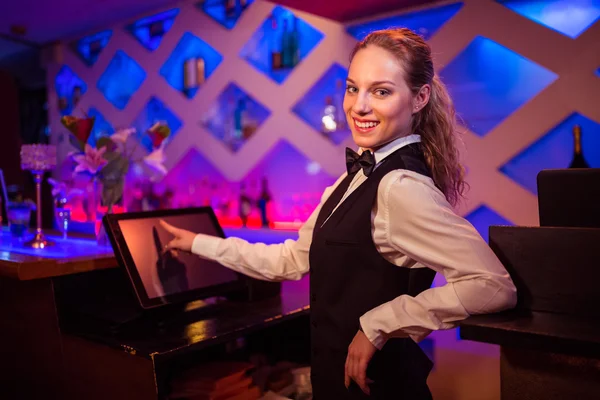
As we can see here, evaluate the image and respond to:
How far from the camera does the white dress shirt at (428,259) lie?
940 mm

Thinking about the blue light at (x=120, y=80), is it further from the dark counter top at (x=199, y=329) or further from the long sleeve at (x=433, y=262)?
the long sleeve at (x=433, y=262)

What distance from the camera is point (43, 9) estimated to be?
3281mm

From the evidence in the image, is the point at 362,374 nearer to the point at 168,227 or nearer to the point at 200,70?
the point at 168,227

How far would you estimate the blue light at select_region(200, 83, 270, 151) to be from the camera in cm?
307

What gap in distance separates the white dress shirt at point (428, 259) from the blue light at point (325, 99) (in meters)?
1.41

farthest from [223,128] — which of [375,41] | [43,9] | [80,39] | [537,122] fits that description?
[375,41]

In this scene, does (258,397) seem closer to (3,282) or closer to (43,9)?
(3,282)

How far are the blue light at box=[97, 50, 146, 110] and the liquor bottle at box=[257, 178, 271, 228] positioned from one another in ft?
5.05

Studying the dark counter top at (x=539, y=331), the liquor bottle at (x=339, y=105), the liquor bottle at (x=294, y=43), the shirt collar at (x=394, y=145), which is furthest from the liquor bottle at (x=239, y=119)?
the dark counter top at (x=539, y=331)

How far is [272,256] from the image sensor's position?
4.82ft

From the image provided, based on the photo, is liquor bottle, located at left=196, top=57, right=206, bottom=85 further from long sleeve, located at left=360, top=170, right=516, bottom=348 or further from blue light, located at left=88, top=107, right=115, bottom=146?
long sleeve, located at left=360, top=170, right=516, bottom=348

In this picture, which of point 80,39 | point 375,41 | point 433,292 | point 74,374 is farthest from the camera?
point 80,39

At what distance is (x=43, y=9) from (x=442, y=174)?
3.09m

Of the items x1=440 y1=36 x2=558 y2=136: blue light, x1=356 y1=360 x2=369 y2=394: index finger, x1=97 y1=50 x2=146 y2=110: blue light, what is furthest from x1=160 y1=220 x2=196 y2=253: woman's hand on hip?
x1=97 y1=50 x2=146 y2=110: blue light
